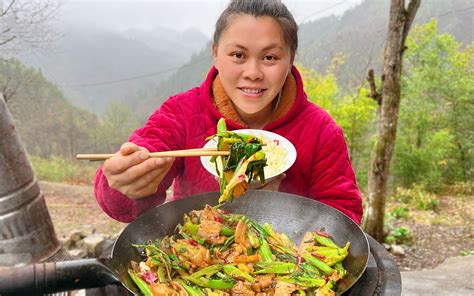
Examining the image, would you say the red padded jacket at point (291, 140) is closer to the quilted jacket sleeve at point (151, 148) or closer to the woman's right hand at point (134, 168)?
the quilted jacket sleeve at point (151, 148)

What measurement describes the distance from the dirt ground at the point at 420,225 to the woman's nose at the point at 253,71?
21.9 feet

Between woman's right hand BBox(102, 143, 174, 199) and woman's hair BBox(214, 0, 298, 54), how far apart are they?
44.7 inches

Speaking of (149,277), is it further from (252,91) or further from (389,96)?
(389,96)

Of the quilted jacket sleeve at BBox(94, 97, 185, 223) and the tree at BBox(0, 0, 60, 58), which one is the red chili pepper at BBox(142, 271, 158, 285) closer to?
the quilted jacket sleeve at BBox(94, 97, 185, 223)

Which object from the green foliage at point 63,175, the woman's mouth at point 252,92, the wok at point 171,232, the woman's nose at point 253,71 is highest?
the woman's nose at point 253,71

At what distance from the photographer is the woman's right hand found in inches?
79.0

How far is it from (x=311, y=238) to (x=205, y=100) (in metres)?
1.38

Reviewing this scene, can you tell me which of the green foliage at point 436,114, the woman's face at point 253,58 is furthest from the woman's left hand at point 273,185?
the green foliage at point 436,114

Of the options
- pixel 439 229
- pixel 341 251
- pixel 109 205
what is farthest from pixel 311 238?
pixel 439 229

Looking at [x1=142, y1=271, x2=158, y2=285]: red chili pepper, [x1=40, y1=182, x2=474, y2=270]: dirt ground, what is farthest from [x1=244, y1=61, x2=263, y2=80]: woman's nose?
[x1=40, y1=182, x2=474, y2=270]: dirt ground

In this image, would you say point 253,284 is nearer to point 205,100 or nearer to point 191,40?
point 205,100

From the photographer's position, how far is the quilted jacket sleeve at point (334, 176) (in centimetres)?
275

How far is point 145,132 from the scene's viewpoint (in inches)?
112

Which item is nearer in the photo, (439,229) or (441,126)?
(439,229)
